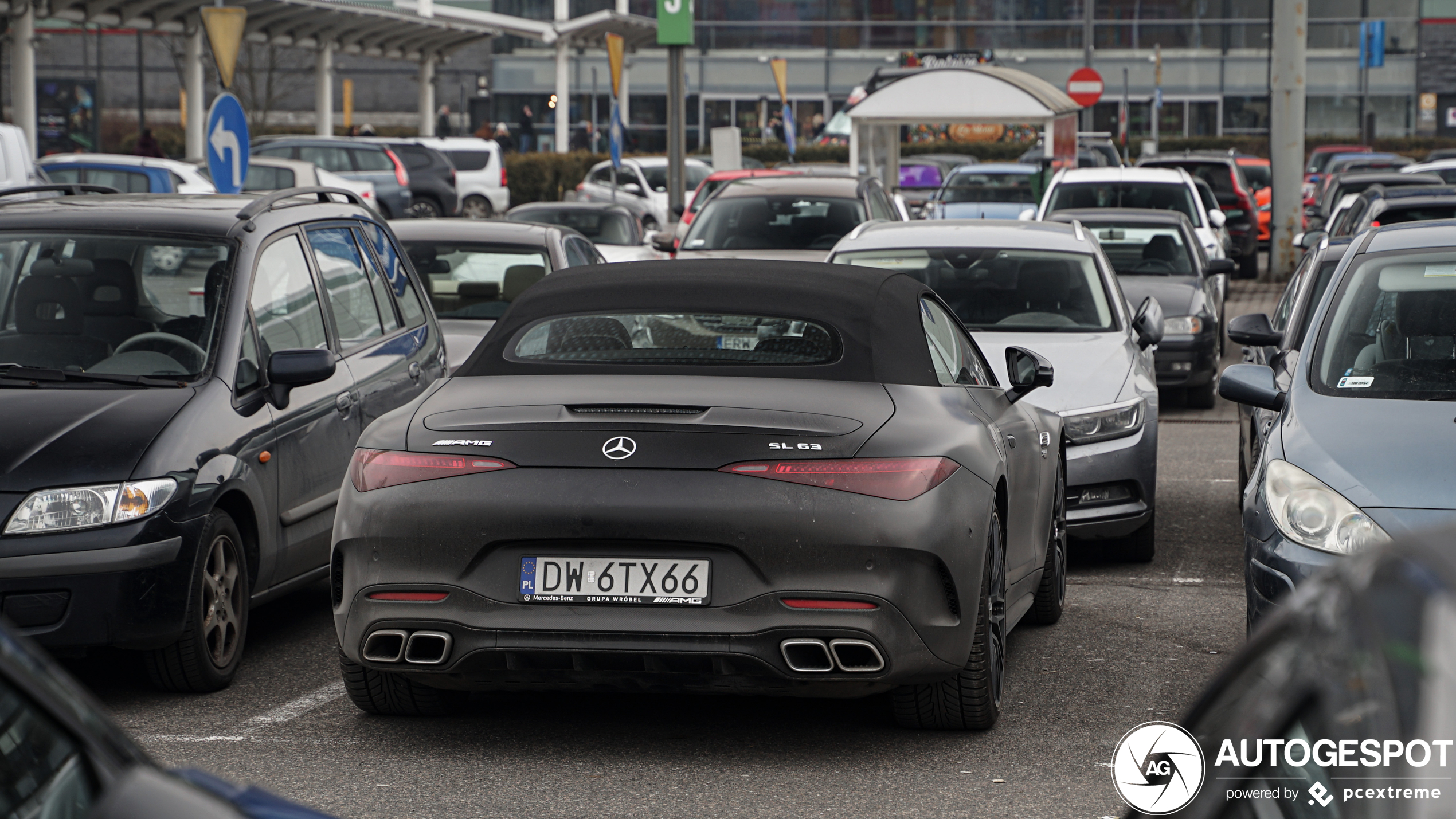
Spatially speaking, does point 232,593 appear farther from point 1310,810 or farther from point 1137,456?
point 1310,810

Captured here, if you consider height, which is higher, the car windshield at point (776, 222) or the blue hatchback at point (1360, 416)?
the car windshield at point (776, 222)

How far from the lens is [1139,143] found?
61.0 metres

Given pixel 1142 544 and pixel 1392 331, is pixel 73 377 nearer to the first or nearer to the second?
pixel 1392 331

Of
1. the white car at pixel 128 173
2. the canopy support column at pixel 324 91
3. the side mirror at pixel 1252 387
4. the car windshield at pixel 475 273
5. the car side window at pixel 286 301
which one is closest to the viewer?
the side mirror at pixel 1252 387

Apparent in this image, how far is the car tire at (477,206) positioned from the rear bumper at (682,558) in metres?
36.7

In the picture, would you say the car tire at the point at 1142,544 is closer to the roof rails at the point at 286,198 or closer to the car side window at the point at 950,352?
the car side window at the point at 950,352

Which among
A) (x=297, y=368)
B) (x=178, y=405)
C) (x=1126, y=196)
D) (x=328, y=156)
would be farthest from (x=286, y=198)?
(x=328, y=156)

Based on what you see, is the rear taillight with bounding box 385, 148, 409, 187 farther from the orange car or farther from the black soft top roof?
the black soft top roof

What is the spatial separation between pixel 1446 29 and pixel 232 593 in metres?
61.1

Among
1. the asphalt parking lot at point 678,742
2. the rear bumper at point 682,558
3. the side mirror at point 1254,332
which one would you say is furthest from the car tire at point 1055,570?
the rear bumper at point 682,558

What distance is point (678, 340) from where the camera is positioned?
18.8 feet

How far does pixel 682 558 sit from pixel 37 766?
9.77ft

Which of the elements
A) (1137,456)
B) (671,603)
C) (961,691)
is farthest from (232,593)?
(1137,456)

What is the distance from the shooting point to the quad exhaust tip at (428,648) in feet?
16.4
